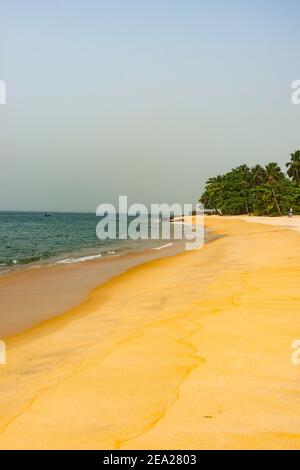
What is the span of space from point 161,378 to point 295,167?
308 ft

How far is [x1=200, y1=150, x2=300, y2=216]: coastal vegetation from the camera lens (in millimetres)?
82438

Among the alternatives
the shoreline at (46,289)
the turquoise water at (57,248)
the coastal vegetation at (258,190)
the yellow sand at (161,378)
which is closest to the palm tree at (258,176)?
A: the coastal vegetation at (258,190)

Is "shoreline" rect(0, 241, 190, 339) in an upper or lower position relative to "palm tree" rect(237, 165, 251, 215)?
lower

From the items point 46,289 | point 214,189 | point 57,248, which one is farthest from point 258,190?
point 46,289

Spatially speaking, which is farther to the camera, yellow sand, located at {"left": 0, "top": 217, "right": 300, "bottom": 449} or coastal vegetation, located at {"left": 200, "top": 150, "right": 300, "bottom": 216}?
coastal vegetation, located at {"left": 200, "top": 150, "right": 300, "bottom": 216}

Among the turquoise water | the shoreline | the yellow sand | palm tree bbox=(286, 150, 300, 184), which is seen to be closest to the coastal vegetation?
palm tree bbox=(286, 150, 300, 184)

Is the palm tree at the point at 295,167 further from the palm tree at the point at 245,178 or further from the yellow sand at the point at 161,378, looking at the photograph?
the yellow sand at the point at 161,378

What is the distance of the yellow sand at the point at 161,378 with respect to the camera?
344 cm

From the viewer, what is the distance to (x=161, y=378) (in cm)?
466

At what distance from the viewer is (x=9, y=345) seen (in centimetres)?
721

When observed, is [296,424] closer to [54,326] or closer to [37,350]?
[37,350]

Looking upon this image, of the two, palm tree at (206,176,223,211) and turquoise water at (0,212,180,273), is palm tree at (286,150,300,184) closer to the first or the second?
palm tree at (206,176,223,211)

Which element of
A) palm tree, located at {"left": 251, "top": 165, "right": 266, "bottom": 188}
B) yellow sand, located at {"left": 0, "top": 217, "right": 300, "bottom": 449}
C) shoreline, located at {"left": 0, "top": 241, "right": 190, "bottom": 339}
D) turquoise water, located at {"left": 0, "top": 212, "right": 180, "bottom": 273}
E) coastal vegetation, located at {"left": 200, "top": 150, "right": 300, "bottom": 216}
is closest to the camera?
yellow sand, located at {"left": 0, "top": 217, "right": 300, "bottom": 449}

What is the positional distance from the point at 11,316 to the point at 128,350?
193 inches
